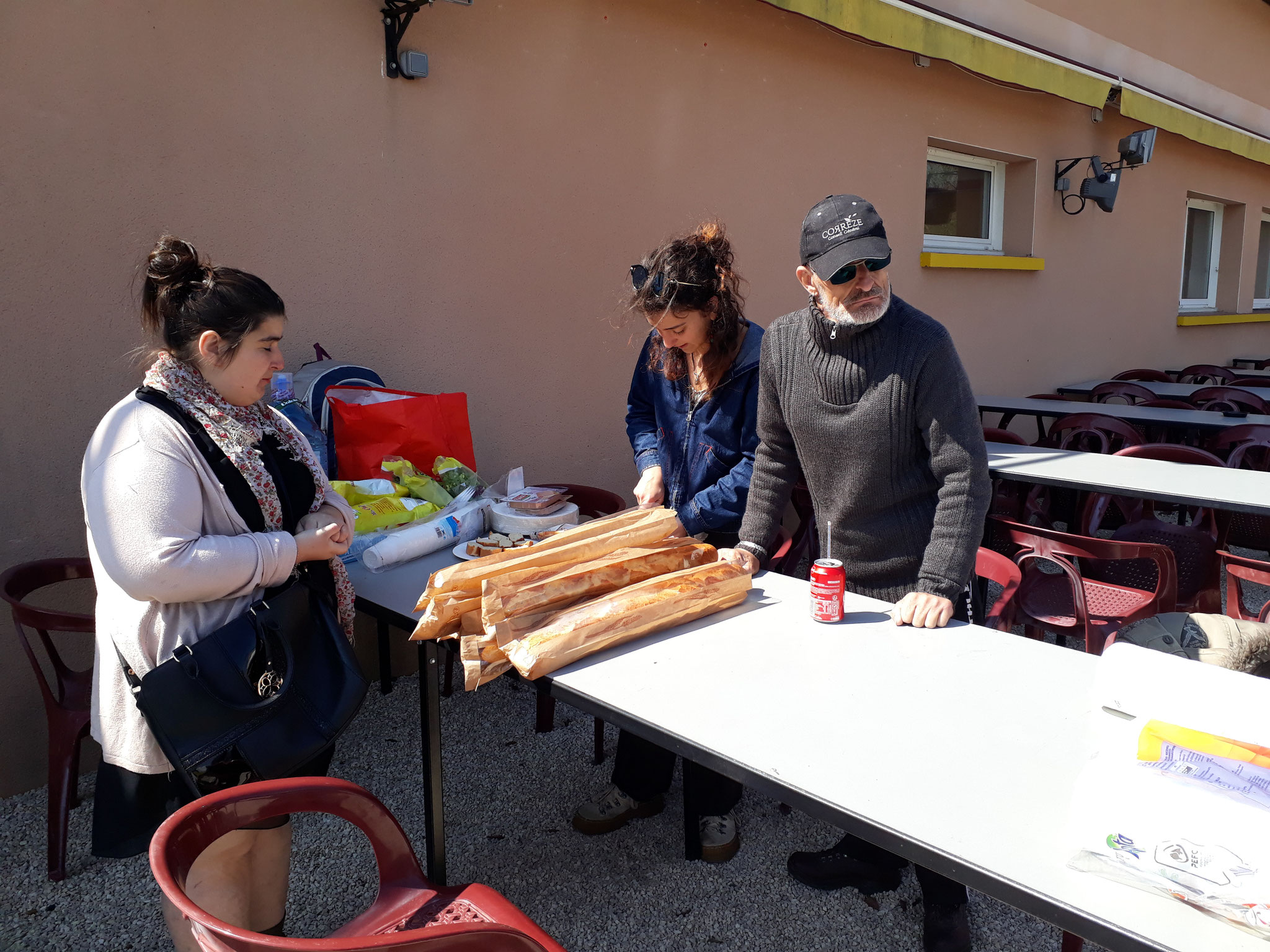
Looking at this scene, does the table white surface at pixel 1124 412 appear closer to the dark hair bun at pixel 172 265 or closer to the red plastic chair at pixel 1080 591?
the red plastic chair at pixel 1080 591

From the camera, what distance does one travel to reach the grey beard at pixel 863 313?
6.27 feet

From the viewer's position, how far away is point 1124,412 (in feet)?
17.2

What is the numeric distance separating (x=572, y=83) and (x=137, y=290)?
6.90ft

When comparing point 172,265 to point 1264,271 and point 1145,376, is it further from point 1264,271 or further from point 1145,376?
point 1264,271

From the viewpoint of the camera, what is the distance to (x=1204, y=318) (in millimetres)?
8852

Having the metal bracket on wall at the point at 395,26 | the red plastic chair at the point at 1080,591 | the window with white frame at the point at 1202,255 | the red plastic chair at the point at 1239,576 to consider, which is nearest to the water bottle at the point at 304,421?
the metal bracket on wall at the point at 395,26

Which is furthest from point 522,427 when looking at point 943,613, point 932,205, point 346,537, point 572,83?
point 932,205

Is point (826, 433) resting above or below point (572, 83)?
below

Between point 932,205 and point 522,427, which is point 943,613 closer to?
point 522,427

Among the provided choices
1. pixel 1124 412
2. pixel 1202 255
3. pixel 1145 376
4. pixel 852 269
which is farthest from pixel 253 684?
pixel 1202 255

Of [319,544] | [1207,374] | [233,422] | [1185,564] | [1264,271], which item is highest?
[1264,271]

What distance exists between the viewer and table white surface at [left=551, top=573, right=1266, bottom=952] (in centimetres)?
103

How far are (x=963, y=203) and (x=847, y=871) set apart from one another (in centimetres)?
576

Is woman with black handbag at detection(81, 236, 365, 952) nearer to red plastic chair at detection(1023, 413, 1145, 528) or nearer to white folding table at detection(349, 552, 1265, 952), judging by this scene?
white folding table at detection(349, 552, 1265, 952)
